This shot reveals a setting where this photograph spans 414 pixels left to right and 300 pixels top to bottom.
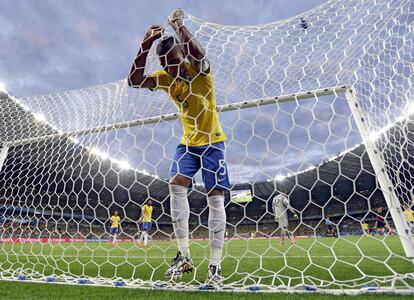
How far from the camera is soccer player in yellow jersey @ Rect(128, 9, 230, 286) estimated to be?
7.17ft

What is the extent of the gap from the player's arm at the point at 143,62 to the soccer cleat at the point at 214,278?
61.3 inches

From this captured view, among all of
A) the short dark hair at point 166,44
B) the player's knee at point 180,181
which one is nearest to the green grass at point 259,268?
the player's knee at point 180,181

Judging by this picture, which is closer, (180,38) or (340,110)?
(180,38)

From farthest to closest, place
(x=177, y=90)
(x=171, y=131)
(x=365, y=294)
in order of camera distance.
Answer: (x=171, y=131) → (x=177, y=90) → (x=365, y=294)

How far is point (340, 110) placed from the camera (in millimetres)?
2541

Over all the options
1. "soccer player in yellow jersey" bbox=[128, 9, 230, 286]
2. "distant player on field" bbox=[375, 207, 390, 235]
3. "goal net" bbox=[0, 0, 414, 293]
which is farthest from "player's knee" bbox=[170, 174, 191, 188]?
"distant player on field" bbox=[375, 207, 390, 235]

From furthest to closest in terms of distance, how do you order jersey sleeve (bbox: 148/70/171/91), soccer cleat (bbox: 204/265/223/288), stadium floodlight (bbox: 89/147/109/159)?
stadium floodlight (bbox: 89/147/109/159) < jersey sleeve (bbox: 148/70/171/91) < soccer cleat (bbox: 204/265/223/288)

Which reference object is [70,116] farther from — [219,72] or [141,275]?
[141,275]

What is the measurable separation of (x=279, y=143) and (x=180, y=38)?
1211 mm

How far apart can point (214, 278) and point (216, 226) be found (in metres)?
0.37

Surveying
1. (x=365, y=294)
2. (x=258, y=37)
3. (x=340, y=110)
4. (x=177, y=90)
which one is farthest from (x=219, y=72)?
Result: (x=365, y=294)

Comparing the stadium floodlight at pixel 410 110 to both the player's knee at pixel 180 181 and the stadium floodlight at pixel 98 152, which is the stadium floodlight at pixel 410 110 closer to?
the player's knee at pixel 180 181

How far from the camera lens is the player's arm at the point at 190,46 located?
2182 mm

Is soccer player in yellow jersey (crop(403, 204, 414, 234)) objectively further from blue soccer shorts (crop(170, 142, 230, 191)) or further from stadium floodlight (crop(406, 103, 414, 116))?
blue soccer shorts (crop(170, 142, 230, 191))
